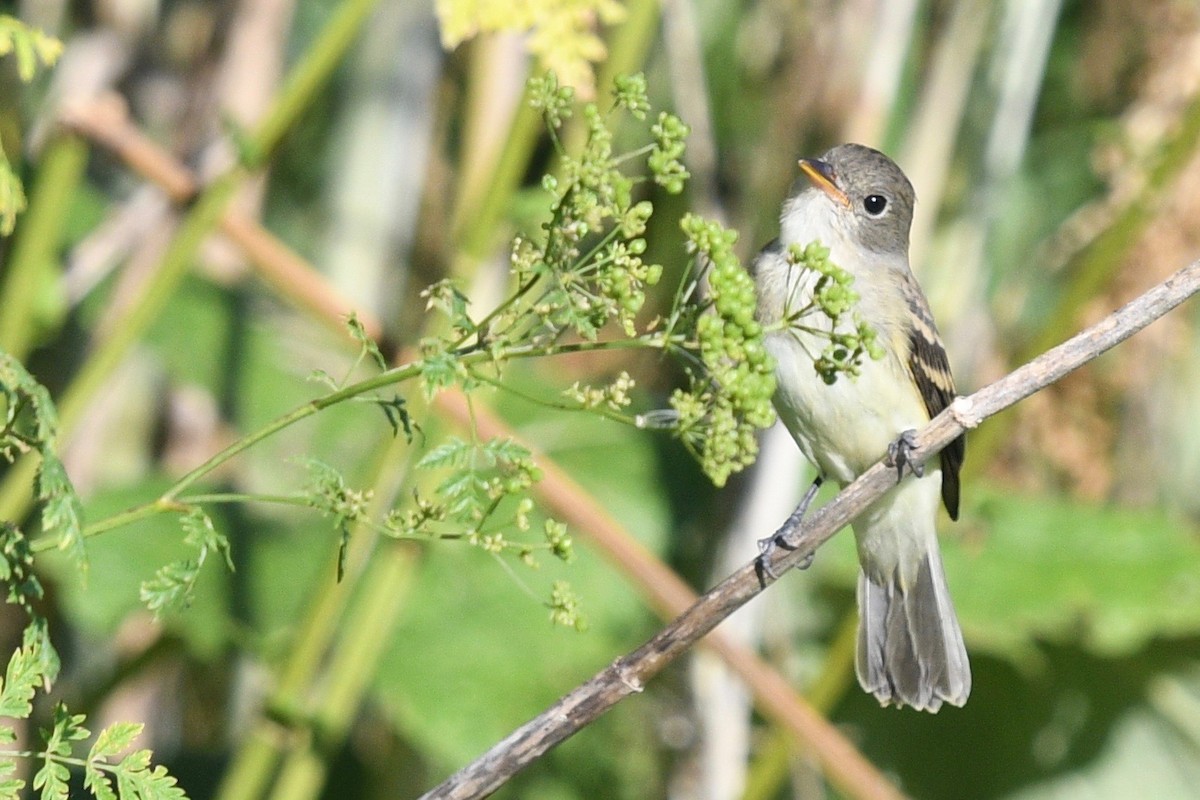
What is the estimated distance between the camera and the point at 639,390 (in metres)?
3.92

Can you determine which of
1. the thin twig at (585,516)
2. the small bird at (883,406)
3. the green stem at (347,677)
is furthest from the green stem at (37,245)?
the small bird at (883,406)

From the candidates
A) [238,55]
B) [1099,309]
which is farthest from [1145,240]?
[238,55]

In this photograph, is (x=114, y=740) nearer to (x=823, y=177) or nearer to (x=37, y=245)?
(x=37, y=245)

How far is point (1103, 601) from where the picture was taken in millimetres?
3844

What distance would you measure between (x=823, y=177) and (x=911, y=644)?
954mm

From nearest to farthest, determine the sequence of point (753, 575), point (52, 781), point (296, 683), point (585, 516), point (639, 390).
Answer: point (52, 781) → point (753, 575) → point (296, 683) → point (585, 516) → point (639, 390)

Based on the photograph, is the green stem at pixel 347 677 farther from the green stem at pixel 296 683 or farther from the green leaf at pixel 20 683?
the green leaf at pixel 20 683

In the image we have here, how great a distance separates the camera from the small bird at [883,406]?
3.02 m

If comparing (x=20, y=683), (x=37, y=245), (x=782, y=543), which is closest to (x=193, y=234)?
(x=37, y=245)

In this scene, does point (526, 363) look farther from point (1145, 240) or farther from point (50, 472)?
point (50, 472)

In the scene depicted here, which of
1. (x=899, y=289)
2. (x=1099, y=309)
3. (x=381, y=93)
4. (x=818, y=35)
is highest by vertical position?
(x=818, y=35)

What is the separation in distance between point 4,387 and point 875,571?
2.44 metres

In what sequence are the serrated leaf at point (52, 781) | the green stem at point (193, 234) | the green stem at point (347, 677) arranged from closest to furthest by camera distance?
1. the serrated leaf at point (52, 781)
2. the green stem at point (193, 234)
3. the green stem at point (347, 677)

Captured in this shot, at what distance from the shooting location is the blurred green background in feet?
11.3
